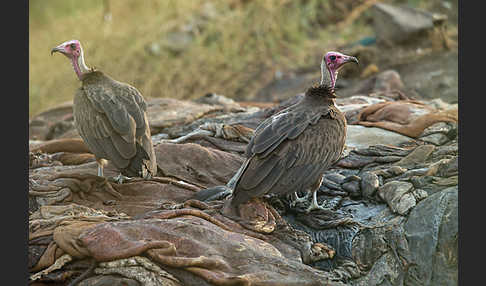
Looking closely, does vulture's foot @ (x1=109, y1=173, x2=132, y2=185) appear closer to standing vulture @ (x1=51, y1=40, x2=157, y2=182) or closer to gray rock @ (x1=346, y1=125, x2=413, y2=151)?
standing vulture @ (x1=51, y1=40, x2=157, y2=182)

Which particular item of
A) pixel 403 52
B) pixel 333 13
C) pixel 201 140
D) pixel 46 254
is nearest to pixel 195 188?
pixel 201 140

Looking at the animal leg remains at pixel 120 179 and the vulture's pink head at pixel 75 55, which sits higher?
the vulture's pink head at pixel 75 55

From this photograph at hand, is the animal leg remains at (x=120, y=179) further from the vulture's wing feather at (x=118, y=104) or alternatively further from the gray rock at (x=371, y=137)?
the gray rock at (x=371, y=137)

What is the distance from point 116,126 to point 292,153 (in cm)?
159

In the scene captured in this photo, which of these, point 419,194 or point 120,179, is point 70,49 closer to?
point 120,179

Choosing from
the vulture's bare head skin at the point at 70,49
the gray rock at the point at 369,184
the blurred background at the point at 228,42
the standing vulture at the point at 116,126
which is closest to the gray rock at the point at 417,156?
the gray rock at the point at 369,184

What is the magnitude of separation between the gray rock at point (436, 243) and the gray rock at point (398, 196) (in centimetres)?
17

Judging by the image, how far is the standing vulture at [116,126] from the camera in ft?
20.1

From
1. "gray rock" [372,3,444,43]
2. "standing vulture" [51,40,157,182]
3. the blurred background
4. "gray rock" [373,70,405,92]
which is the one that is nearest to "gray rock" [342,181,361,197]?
"standing vulture" [51,40,157,182]

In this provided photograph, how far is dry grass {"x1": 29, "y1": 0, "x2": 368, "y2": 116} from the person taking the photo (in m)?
15.0

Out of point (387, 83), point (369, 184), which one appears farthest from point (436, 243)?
point (387, 83)

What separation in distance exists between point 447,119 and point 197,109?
3224 millimetres

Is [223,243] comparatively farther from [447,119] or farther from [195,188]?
[447,119]

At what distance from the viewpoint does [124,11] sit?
57.8 feet
